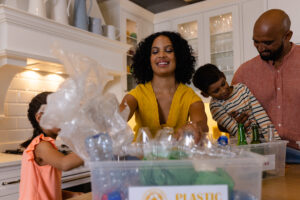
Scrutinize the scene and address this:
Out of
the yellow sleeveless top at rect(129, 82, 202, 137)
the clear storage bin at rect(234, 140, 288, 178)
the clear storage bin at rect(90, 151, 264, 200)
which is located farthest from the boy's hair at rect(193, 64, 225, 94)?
the clear storage bin at rect(90, 151, 264, 200)

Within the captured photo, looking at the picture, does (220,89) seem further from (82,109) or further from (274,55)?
(82,109)

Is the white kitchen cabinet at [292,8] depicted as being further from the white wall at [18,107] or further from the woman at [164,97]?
the white wall at [18,107]

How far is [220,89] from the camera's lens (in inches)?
49.4

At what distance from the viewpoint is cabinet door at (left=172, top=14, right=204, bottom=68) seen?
10.1 ft

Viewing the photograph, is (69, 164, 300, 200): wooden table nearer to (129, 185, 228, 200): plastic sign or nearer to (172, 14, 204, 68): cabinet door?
(129, 185, 228, 200): plastic sign

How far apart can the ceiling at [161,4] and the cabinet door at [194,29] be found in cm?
27

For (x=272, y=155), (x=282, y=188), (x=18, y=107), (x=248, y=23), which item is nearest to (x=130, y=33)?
(x=248, y=23)

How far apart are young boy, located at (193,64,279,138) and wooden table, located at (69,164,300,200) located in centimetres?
33

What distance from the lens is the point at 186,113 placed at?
1175mm

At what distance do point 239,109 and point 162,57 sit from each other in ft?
1.36

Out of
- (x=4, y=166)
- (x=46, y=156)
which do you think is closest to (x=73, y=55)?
(x=46, y=156)

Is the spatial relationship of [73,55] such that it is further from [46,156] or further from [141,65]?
[141,65]

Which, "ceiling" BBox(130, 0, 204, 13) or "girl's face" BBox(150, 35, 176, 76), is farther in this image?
"ceiling" BBox(130, 0, 204, 13)

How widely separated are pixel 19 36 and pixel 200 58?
74.9 inches
